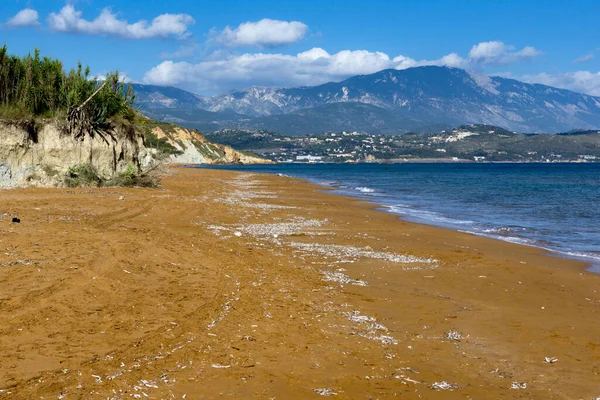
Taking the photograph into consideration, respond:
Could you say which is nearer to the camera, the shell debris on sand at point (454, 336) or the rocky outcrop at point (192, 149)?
the shell debris on sand at point (454, 336)

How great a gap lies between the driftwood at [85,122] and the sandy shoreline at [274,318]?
964cm

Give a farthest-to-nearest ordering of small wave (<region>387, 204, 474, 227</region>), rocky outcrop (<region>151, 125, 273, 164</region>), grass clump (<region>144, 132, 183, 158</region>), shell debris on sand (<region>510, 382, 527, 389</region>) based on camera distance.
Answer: rocky outcrop (<region>151, 125, 273, 164</region>) < grass clump (<region>144, 132, 183, 158</region>) < small wave (<region>387, 204, 474, 227</region>) < shell debris on sand (<region>510, 382, 527, 389</region>)

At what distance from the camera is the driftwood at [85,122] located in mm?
23016

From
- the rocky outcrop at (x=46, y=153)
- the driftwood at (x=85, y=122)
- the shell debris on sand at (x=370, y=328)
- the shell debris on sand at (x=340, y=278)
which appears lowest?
the shell debris on sand at (x=370, y=328)

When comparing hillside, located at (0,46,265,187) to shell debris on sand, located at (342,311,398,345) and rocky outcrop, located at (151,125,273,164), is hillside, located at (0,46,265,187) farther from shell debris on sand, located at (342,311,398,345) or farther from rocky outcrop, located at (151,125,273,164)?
rocky outcrop, located at (151,125,273,164)

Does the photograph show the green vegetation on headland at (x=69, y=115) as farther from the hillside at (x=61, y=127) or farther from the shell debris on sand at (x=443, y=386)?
the shell debris on sand at (x=443, y=386)

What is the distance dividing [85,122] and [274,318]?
63.8 ft

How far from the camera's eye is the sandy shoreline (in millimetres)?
5410

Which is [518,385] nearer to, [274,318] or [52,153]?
[274,318]

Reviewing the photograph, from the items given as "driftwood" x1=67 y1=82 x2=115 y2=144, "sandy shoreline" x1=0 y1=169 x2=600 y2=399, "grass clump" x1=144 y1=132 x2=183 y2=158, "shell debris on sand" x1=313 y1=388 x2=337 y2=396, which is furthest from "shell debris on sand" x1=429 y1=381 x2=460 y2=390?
"grass clump" x1=144 y1=132 x2=183 y2=158

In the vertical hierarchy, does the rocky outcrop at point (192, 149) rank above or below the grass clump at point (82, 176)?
above

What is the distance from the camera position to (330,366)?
595 cm

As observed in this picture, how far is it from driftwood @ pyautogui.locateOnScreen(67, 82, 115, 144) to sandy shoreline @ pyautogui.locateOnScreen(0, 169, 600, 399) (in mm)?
9638

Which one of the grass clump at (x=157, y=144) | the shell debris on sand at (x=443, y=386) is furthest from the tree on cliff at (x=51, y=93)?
the shell debris on sand at (x=443, y=386)
